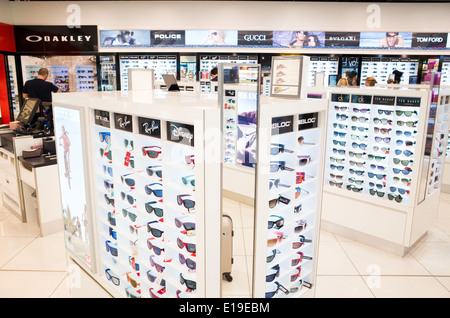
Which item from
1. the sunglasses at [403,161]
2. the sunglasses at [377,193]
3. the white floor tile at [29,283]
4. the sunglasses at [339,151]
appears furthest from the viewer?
the sunglasses at [339,151]

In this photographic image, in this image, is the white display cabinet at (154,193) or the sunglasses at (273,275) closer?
the white display cabinet at (154,193)

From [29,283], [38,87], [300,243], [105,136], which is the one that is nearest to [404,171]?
[300,243]

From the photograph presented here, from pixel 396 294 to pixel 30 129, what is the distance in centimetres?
505

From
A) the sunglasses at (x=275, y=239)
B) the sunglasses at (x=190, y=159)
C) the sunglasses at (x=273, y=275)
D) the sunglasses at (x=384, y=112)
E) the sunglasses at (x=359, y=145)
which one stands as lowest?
the sunglasses at (x=273, y=275)

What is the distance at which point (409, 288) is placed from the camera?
10.9ft

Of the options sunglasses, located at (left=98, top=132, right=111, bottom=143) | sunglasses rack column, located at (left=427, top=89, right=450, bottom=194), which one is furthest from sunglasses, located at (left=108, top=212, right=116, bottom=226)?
sunglasses rack column, located at (left=427, top=89, right=450, bottom=194)

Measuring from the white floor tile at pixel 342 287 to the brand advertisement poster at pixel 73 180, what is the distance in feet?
7.28

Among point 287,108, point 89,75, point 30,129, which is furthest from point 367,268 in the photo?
point 89,75

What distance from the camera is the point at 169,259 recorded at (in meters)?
2.24

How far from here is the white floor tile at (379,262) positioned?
362 cm

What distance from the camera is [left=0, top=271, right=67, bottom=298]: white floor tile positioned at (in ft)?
10.4

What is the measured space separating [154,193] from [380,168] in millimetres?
3163

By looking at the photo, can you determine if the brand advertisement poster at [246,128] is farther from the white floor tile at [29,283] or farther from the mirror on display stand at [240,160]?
the white floor tile at [29,283]

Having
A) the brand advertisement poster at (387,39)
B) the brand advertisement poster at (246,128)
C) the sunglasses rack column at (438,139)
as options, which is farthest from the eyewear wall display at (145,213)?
the brand advertisement poster at (387,39)
